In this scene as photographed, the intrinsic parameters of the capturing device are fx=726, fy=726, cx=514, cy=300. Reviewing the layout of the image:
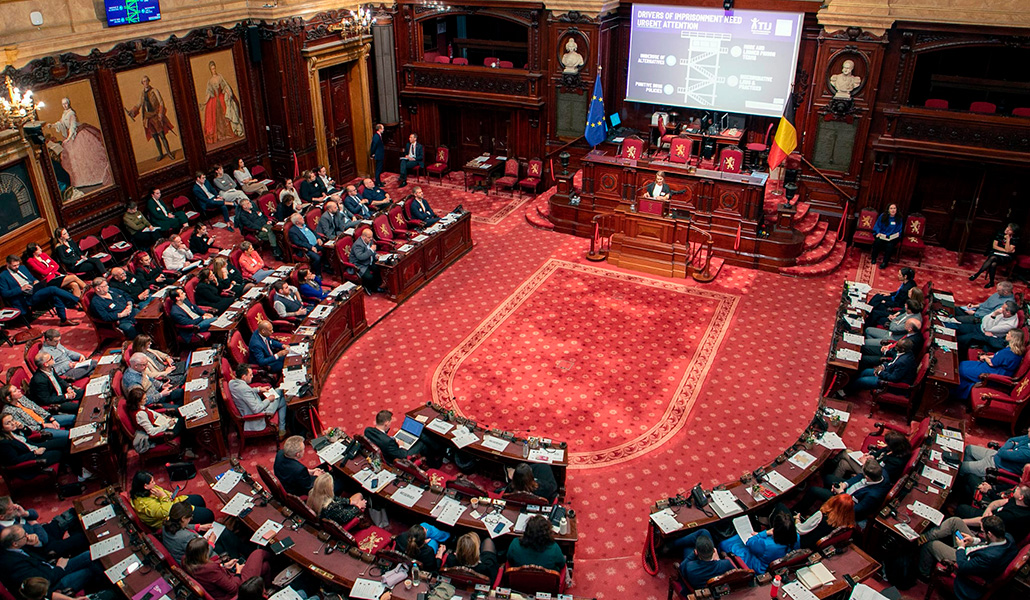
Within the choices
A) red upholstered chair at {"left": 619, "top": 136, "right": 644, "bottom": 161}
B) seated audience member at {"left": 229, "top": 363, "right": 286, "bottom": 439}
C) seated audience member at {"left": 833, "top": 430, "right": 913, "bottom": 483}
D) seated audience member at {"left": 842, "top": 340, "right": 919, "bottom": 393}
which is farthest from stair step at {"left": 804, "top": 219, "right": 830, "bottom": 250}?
seated audience member at {"left": 229, "top": 363, "right": 286, "bottom": 439}

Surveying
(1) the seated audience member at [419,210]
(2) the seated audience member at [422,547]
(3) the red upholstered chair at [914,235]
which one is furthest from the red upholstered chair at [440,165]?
(2) the seated audience member at [422,547]

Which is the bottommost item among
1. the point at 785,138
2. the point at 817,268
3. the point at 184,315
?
the point at 817,268

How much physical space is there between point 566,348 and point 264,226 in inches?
259

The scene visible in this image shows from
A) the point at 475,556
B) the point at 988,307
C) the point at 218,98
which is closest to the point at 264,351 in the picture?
the point at 475,556

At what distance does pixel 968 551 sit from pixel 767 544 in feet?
5.78

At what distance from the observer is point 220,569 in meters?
6.27

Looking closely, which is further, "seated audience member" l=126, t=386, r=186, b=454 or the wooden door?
the wooden door

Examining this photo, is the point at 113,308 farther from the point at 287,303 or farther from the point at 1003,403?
the point at 1003,403

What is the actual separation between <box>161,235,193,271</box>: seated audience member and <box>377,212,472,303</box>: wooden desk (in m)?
3.34

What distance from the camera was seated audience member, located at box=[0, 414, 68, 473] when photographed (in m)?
7.71

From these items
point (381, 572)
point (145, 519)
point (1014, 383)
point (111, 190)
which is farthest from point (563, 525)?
point (111, 190)

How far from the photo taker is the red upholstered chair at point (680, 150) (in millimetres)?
14539

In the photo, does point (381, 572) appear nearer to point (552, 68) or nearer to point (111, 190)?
point (111, 190)

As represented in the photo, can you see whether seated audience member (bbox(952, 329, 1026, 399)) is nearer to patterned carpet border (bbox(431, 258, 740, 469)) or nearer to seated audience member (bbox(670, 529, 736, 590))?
patterned carpet border (bbox(431, 258, 740, 469))
